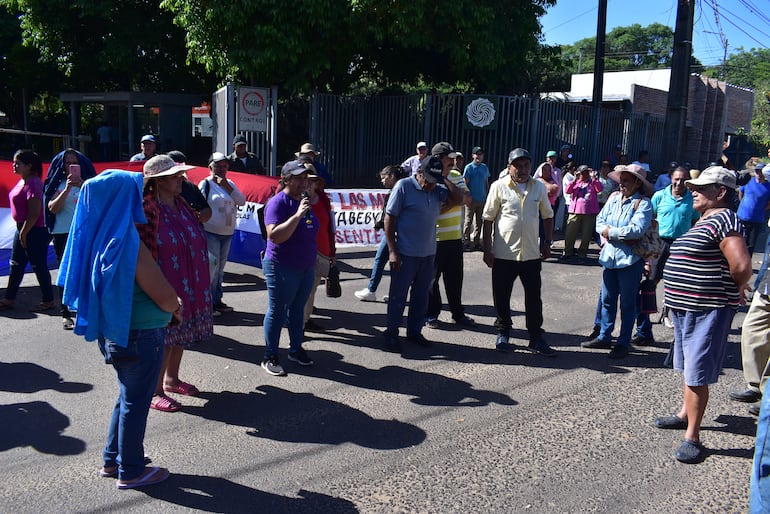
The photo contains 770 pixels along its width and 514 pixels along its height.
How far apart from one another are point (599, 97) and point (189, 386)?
15693 millimetres

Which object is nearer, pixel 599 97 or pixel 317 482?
pixel 317 482

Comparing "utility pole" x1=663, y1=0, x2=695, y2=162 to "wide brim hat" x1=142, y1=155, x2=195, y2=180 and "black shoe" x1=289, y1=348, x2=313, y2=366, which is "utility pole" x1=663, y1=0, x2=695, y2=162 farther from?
"wide brim hat" x1=142, y1=155, x2=195, y2=180

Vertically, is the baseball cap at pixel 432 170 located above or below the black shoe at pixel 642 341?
above

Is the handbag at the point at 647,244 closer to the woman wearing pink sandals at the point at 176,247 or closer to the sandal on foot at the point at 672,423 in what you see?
the sandal on foot at the point at 672,423

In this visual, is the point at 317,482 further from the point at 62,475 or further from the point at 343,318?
the point at 343,318

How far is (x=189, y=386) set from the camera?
206 inches

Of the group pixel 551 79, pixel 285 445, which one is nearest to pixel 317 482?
pixel 285 445

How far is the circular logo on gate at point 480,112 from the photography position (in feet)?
50.0

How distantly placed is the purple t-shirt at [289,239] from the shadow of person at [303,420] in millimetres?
1047

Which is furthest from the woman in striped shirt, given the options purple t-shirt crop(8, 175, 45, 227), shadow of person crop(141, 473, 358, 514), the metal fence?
the metal fence

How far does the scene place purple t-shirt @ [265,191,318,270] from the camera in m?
5.47

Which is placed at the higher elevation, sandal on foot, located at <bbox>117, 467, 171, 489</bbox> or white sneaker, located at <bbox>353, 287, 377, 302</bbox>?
white sneaker, located at <bbox>353, 287, 377, 302</bbox>

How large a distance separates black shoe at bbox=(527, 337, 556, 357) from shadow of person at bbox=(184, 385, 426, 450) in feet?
7.14

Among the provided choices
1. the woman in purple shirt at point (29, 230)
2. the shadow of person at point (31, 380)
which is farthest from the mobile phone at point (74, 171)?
the shadow of person at point (31, 380)
